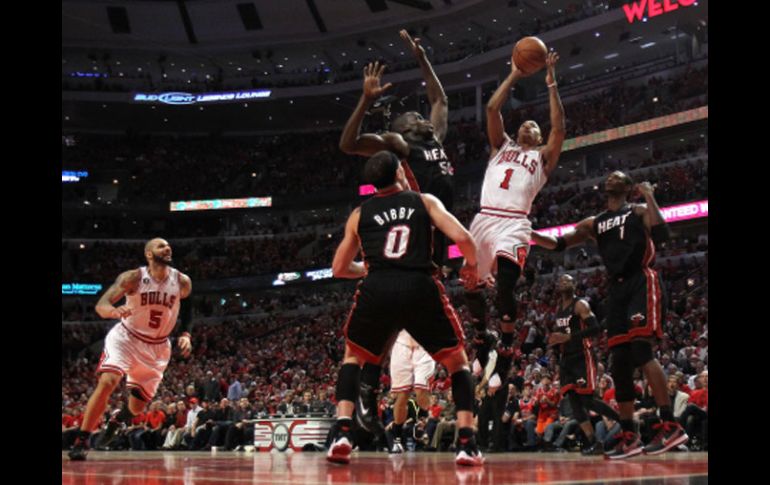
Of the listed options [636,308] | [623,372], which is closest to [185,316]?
[623,372]

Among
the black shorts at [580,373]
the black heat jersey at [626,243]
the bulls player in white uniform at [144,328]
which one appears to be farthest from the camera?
the black shorts at [580,373]

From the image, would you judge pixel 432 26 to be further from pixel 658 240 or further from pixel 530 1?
pixel 658 240

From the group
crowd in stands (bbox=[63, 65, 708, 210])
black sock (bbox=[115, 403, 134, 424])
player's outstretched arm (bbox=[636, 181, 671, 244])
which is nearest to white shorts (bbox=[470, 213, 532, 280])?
player's outstretched arm (bbox=[636, 181, 671, 244])

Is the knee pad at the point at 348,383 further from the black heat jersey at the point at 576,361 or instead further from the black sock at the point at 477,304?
the black heat jersey at the point at 576,361

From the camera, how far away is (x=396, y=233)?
6.24 metres

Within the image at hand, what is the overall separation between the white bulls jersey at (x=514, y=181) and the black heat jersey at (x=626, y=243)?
94 cm

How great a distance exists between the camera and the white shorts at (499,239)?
8.70 meters

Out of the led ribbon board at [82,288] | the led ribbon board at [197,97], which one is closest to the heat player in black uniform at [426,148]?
the led ribbon board at [197,97]

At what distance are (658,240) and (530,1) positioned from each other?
1364 inches

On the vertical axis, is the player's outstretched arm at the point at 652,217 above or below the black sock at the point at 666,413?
above

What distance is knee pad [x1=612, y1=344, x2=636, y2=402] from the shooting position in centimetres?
795

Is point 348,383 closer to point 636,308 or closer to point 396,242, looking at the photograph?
point 396,242

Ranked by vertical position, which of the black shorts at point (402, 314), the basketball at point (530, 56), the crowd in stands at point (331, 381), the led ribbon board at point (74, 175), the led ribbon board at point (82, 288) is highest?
the led ribbon board at point (74, 175)

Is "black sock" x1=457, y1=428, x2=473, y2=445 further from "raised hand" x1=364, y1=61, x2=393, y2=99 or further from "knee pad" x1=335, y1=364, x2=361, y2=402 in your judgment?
"raised hand" x1=364, y1=61, x2=393, y2=99
